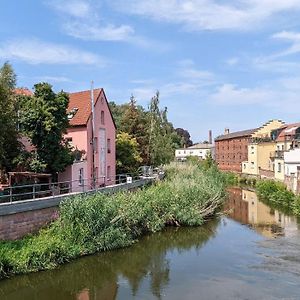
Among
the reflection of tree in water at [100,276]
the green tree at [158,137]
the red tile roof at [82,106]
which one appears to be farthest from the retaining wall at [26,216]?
the green tree at [158,137]

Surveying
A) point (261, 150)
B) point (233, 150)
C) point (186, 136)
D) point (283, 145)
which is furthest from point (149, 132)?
point (186, 136)

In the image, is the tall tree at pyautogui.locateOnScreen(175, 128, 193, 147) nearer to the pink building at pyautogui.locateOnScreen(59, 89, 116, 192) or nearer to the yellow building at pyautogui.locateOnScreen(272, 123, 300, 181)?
the yellow building at pyautogui.locateOnScreen(272, 123, 300, 181)

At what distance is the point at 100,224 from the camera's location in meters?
21.9

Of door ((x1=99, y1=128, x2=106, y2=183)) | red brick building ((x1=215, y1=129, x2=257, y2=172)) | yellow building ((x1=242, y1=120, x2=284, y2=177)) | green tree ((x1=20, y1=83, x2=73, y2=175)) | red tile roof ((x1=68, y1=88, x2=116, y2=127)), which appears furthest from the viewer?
red brick building ((x1=215, y1=129, x2=257, y2=172))

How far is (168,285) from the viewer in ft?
57.7

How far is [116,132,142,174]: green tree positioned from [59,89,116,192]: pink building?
235 centimetres

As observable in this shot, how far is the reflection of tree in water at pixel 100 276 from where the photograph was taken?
16875mm

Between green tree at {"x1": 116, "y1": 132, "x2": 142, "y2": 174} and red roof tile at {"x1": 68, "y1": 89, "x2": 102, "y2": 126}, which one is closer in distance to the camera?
red roof tile at {"x1": 68, "y1": 89, "x2": 102, "y2": 126}

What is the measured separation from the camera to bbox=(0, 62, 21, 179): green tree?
2436 centimetres

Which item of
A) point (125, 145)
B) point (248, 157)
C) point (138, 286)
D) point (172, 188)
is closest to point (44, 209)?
point (138, 286)

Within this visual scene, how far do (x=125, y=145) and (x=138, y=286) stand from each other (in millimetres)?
26334

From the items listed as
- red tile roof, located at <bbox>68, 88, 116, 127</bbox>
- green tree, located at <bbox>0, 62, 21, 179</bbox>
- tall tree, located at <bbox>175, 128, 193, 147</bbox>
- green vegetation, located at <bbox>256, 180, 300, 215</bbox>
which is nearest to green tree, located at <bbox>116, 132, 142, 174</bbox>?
red tile roof, located at <bbox>68, 88, 116, 127</bbox>

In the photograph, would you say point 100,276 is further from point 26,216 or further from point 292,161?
point 292,161

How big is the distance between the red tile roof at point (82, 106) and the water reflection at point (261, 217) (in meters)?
15.1
